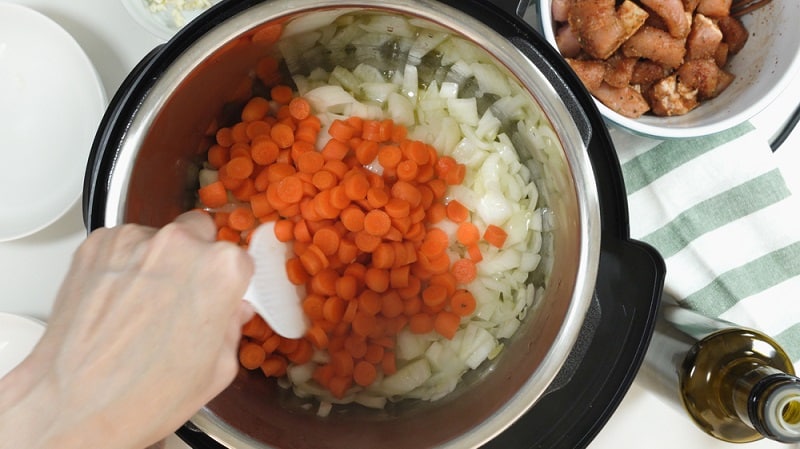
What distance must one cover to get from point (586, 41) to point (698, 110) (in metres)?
0.21

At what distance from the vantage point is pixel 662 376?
951mm

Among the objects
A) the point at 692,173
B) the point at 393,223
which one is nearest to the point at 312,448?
the point at 393,223

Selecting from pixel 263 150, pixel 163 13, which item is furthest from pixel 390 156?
pixel 163 13

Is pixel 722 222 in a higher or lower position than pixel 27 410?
lower

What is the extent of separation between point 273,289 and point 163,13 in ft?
1.65

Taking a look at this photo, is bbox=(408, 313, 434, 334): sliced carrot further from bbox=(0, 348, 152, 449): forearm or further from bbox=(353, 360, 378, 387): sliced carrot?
bbox=(0, 348, 152, 449): forearm

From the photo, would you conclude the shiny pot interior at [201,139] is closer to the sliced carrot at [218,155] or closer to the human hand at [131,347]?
the sliced carrot at [218,155]

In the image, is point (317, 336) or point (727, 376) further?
point (317, 336)

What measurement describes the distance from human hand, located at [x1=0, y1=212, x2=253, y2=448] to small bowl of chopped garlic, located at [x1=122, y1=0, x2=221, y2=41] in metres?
0.54

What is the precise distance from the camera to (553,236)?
0.90 metres

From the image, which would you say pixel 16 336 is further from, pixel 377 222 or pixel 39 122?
pixel 377 222

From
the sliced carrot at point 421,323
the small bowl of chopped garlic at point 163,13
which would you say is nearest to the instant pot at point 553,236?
the sliced carrot at point 421,323

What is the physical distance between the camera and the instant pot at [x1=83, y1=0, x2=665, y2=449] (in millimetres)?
750

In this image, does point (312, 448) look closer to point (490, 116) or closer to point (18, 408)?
point (18, 408)
